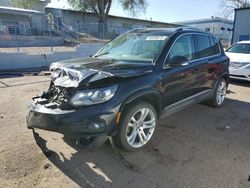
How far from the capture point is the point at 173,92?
399 cm

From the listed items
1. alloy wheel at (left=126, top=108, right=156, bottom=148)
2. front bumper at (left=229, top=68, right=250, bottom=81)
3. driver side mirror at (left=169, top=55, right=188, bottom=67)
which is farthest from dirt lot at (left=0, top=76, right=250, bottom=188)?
front bumper at (left=229, top=68, right=250, bottom=81)

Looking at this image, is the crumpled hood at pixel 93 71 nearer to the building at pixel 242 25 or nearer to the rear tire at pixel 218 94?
the rear tire at pixel 218 94

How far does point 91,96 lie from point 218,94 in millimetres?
3811

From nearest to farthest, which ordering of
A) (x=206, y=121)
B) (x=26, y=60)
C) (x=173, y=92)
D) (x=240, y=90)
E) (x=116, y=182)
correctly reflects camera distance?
1. (x=116, y=182)
2. (x=173, y=92)
3. (x=206, y=121)
4. (x=240, y=90)
5. (x=26, y=60)

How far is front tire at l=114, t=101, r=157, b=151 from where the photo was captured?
3.22 m

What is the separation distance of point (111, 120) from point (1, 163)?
5.36 feet

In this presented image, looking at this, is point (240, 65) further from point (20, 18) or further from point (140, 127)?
point (20, 18)

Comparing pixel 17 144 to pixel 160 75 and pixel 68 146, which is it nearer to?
pixel 68 146

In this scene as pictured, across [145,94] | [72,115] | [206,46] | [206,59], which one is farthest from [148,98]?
[206,46]

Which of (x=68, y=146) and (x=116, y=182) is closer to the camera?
(x=116, y=182)

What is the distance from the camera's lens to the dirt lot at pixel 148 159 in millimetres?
2898

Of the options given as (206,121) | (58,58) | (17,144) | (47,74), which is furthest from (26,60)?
(206,121)

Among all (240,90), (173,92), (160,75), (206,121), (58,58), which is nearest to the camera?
(160,75)

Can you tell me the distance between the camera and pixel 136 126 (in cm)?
351
